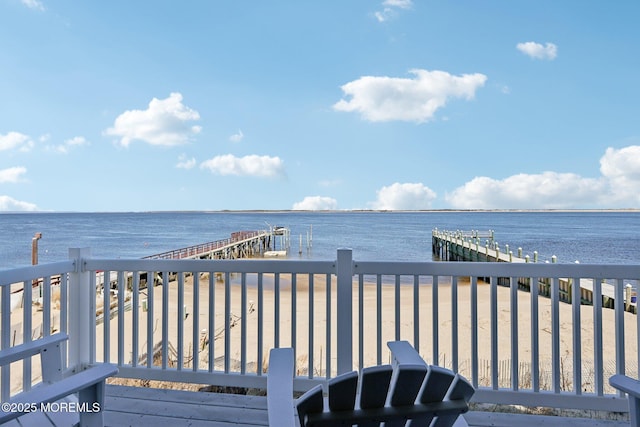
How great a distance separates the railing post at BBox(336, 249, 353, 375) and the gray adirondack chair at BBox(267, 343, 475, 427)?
1241 mm

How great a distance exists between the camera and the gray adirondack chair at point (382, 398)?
1052 millimetres

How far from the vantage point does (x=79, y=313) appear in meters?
2.70

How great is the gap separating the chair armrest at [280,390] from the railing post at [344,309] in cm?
94

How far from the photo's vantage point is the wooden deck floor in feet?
7.02

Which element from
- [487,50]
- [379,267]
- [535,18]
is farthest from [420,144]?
[379,267]

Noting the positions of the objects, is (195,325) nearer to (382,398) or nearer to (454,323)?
(454,323)

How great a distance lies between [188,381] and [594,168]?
42127mm

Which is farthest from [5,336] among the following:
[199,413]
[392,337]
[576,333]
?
[392,337]

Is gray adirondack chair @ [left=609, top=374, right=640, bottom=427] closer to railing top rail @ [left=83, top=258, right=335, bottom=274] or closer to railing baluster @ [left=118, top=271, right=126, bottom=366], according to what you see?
railing top rail @ [left=83, top=258, right=335, bottom=274]

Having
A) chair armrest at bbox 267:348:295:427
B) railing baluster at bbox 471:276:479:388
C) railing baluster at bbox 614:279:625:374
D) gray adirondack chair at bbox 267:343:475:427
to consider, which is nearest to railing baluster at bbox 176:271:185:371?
chair armrest at bbox 267:348:295:427

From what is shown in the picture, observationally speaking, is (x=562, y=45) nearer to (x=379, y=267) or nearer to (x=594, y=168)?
(x=379, y=267)

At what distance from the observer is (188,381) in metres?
2.56

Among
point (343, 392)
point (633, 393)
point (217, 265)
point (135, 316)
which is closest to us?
point (343, 392)

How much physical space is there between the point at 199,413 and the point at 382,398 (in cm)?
161
